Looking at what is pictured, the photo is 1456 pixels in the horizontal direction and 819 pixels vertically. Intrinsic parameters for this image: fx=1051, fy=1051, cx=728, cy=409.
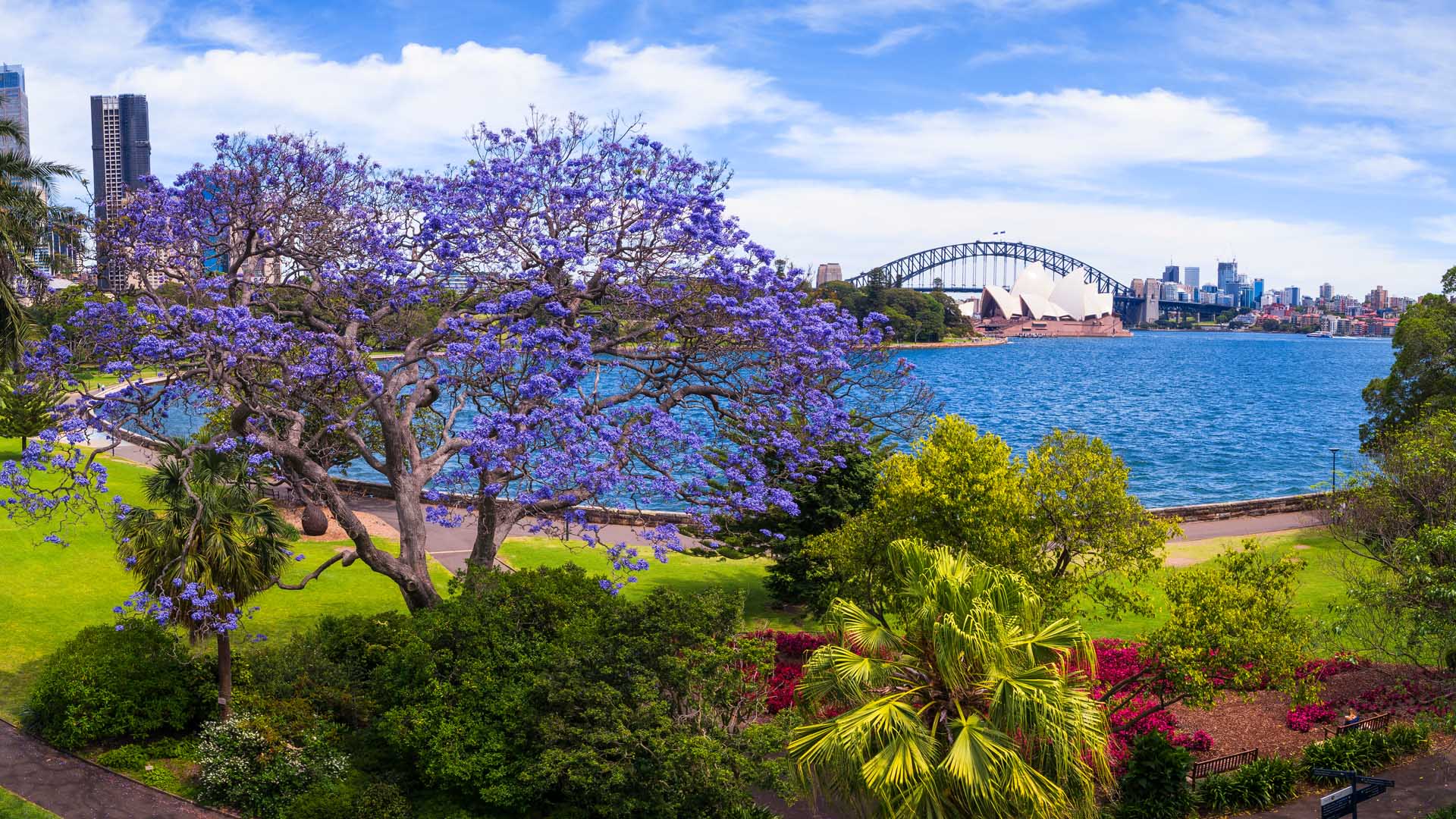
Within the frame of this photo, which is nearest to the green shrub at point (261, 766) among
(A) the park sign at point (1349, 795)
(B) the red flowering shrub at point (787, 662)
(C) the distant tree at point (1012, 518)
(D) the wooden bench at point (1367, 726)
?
(B) the red flowering shrub at point (787, 662)

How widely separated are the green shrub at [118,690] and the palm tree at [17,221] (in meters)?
7.70

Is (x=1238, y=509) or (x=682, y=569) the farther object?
(x=1238, y=509)

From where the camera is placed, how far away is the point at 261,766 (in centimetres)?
1652

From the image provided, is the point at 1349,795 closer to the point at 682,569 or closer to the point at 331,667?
the point at 331,667

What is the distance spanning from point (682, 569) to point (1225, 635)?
682 inches

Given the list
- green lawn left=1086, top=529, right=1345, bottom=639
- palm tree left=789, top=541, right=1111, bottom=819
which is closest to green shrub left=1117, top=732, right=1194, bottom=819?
palm tree left=789, top=541, right=1111, bottom=819


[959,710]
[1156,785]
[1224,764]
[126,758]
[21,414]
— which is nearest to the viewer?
[959,710]

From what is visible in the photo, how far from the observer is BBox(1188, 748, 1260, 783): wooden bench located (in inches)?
695

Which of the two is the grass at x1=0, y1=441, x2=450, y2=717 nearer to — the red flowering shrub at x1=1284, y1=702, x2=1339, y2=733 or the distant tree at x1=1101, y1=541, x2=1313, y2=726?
the distant tree at x1=1101, y1=541, x2=1313, y2=726

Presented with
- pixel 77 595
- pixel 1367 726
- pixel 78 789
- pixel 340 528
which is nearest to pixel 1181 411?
pixel 340 528

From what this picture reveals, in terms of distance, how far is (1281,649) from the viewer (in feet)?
51.3

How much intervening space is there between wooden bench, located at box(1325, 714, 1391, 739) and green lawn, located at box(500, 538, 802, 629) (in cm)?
1154

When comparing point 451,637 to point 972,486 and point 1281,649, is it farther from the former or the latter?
point 1281,649

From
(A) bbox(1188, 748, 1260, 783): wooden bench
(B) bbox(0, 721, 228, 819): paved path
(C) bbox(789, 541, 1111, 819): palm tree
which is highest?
(C) bbox(789, 541, 1111, 819): palm tree
